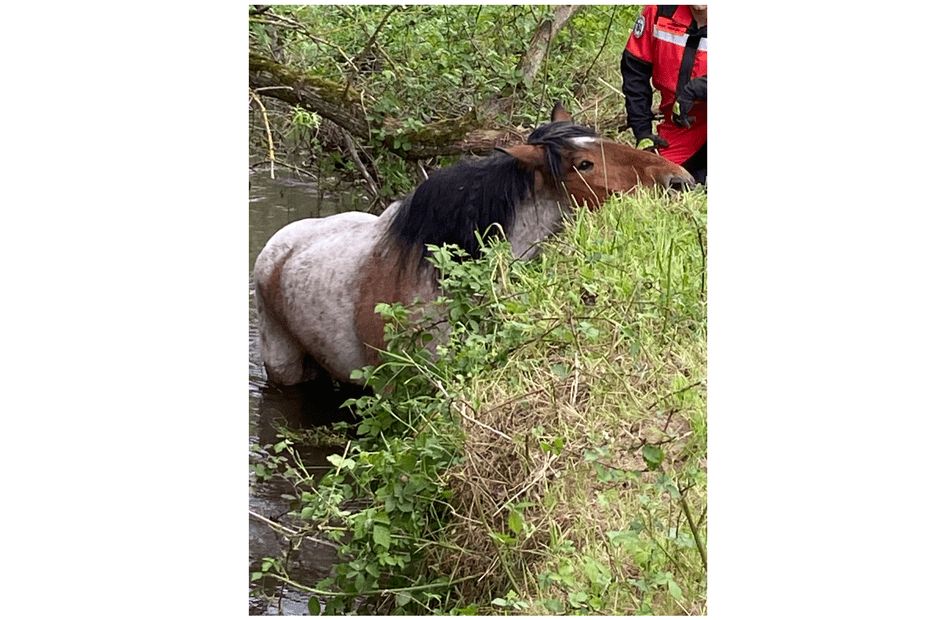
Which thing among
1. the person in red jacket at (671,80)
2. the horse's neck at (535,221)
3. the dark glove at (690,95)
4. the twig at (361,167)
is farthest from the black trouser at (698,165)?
the twig at (361,167)

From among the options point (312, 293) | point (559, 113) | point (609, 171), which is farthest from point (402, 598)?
point (559, 113)

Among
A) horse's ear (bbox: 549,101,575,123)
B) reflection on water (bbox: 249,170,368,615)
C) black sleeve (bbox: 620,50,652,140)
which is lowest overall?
reflection on water (bbox: 249,170,368,615)

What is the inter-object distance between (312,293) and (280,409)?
1.97ft

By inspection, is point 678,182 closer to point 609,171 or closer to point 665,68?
point 609,171

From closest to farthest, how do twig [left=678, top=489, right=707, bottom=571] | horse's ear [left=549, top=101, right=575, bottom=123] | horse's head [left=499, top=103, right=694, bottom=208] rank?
twig [left=678, top=489, right=707, bottom=571], horse's head [left=499, top=103, right=694, bottom=208], horse's ear [left=549, top=101, right=575, bottom=123]

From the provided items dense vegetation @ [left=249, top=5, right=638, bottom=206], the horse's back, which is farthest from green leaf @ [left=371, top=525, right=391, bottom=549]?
dense vegetation @ [left=249, top=5, right=638, bottom=206]

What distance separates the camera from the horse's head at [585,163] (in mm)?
5055

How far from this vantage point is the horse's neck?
5.24 meters

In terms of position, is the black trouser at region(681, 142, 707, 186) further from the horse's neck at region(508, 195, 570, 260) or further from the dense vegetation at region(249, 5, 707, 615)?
the horse's neck at region(508, 195, 570, 260)

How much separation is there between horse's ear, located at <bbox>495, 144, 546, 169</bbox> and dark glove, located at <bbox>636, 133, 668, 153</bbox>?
1.48ft

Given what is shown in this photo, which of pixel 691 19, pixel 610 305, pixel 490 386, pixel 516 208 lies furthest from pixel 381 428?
pixel 691 19

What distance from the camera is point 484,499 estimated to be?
3.62 m

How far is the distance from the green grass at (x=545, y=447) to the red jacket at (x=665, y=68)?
0.46m
